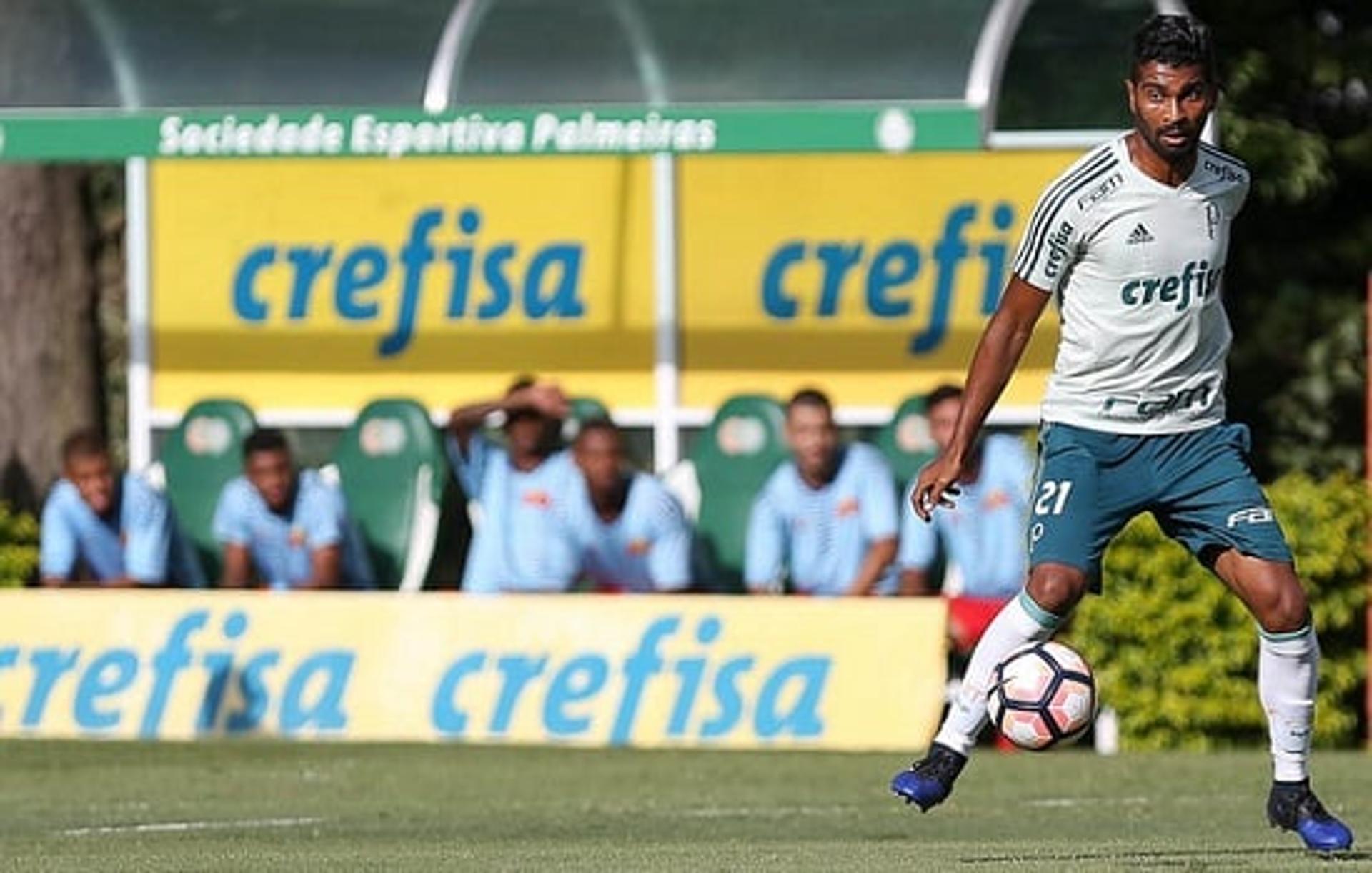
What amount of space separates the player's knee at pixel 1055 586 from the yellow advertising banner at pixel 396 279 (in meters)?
9.34

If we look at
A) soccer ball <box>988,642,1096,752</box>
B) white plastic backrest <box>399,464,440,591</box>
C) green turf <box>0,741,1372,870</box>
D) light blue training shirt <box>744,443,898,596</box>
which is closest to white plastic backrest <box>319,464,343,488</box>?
white plastic backrest <box>399,464,440,591</box>

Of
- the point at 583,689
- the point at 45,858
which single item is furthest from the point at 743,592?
the point at 45,858

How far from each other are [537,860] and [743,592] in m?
7.76

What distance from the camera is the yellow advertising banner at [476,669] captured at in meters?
16.0

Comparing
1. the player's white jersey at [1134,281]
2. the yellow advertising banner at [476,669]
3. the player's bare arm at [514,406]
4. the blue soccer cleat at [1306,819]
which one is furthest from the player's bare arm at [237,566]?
the blue soccer cleat at [1306,819]

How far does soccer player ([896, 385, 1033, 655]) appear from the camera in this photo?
17062 mm

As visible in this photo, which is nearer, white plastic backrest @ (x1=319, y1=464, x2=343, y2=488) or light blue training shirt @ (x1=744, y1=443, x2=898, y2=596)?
light blue training shirt @ (x1=744, y1=443, x2=898, y2=596)

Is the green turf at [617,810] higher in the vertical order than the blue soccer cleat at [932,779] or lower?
lower

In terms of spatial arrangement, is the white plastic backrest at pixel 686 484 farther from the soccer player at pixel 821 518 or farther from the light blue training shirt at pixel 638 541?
the soccer player at pixel 821 518

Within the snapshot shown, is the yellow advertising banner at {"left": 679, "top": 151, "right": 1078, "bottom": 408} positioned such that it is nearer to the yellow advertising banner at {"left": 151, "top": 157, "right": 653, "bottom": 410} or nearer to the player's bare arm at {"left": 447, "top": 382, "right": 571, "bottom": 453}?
the yellow advertising banner at {"left": 151, "top": 157, "right": 653, "bottom": 410}

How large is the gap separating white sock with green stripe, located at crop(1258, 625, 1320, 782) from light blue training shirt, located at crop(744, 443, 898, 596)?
725 centimetres

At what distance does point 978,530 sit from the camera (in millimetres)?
17125

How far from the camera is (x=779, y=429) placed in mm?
18422

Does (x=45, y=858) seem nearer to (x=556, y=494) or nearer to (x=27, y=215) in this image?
(x=556, y=494)
